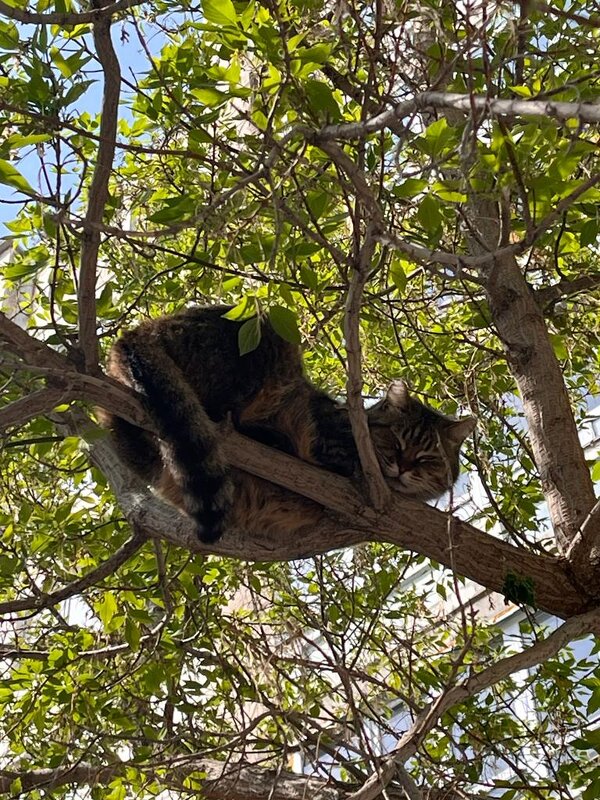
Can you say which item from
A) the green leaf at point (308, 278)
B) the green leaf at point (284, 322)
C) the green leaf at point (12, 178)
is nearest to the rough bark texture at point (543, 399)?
the green leaf at point (308, 278)

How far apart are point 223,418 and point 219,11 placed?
143cm

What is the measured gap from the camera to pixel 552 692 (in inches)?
151

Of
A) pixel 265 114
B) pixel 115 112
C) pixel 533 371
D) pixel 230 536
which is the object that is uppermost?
pixel 115 112

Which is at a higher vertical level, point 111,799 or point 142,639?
point 142,639

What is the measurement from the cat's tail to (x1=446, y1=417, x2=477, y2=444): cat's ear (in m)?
1.35

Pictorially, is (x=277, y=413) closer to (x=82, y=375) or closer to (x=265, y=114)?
(x=82, y=375)

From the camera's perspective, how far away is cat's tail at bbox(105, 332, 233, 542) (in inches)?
116

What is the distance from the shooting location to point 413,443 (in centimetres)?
414

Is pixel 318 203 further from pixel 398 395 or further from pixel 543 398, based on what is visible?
pixel 398 395

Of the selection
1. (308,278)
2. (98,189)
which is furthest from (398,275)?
(98,189)

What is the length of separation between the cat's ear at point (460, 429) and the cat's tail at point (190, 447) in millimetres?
1354

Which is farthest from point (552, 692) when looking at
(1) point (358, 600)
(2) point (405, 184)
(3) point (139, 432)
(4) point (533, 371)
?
(2) point (405, 184)

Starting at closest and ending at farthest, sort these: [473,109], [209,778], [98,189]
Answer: [473,109]
[98,189]
[209,778]

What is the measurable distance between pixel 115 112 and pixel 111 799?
2584 mm
